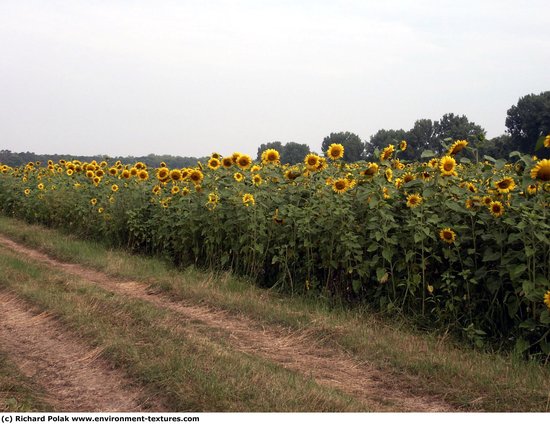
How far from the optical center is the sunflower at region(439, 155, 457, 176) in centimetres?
591

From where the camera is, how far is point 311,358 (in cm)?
523

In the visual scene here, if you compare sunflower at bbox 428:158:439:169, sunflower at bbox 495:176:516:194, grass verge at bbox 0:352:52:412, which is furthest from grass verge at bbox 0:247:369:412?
sunflower at bbox 428:158:439:169

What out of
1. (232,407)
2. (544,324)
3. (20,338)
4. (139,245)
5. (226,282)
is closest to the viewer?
(232,407)

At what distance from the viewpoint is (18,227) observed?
13.9 m

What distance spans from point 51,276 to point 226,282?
2.33 metres

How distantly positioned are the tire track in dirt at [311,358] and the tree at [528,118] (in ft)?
87.6

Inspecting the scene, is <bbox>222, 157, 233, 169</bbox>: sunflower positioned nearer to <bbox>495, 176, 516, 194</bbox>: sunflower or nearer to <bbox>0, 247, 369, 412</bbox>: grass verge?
<bbox>0, 247, 369, 412</bbox>: grass verge

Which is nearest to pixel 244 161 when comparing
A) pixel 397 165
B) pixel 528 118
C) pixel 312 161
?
pixel 312 161

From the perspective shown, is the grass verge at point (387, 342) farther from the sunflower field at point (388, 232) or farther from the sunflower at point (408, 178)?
the sunflower at point (408, 178)

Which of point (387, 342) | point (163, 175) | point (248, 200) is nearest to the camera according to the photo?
point (387, 342)

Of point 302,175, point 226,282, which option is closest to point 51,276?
point 226,282

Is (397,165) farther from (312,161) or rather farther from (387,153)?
(312,161)

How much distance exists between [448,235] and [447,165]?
726mm

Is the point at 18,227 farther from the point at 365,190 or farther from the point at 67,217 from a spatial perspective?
the point at 365,190
